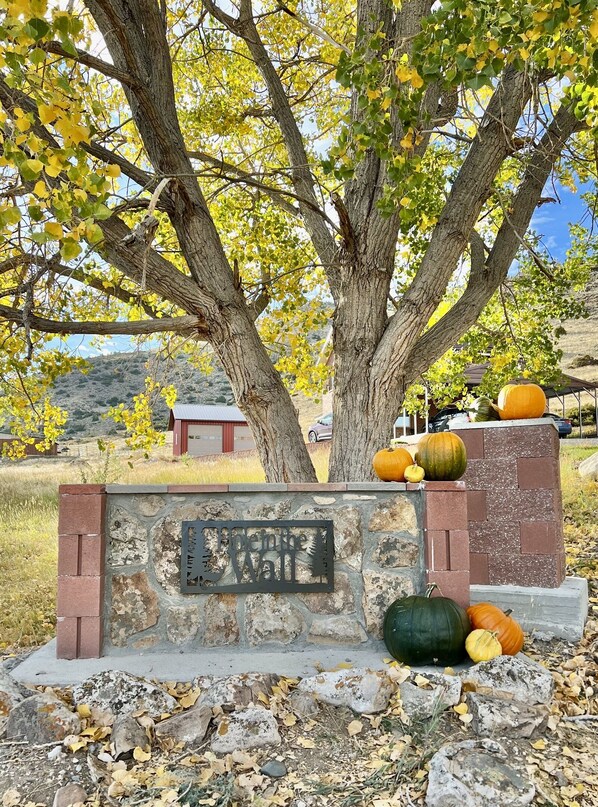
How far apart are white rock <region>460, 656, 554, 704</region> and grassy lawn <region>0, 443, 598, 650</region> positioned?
143 inches

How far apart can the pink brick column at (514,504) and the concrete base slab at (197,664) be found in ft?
4.26

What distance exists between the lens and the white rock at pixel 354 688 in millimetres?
3129

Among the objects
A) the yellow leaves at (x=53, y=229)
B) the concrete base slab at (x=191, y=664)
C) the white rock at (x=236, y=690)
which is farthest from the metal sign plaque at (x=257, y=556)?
the yellow leaves at (x=53, y=229)

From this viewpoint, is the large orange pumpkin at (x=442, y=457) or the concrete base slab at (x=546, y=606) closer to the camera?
the large orange pumpkin at (x=442, y=457)

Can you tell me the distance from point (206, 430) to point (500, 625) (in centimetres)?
2473

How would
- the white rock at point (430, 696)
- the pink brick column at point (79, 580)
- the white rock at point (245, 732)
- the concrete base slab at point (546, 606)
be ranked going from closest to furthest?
the white rock at point (245, 732)
the white rock at point (430, 696)
the pink brick column at point (79, 580)
the concrete base slab at point (546, 606)

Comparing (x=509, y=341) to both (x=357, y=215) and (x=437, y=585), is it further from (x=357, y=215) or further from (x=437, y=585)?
(x=437, y=585)

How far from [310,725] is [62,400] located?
44623 millimetres

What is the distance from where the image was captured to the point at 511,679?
10.6 ft

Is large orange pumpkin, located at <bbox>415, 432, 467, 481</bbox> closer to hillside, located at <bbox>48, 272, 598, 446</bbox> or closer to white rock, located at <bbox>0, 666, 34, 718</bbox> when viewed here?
white rock, located at <bbox>0, 666, 34, 718</bbox>

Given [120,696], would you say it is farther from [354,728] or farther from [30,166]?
[30,166]

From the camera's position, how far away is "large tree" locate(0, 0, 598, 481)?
9.90 ft

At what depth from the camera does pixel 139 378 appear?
50.9 meters

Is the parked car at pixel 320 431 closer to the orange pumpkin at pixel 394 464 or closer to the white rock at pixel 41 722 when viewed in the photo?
the orange pumpkin at pixel 394 464
